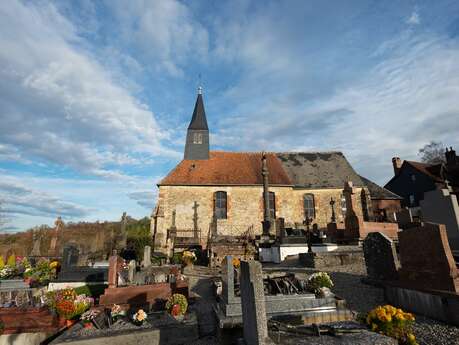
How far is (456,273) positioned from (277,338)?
3.65m

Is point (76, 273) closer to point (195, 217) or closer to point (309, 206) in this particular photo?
point (195, 217)

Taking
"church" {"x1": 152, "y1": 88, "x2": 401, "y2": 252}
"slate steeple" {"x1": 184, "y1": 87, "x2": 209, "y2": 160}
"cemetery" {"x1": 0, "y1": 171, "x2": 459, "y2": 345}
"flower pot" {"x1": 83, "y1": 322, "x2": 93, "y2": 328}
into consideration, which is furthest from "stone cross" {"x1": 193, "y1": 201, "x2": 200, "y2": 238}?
"flower pot" {"x1": 83, "y1": 322, "x2": 93, "y2": 328}

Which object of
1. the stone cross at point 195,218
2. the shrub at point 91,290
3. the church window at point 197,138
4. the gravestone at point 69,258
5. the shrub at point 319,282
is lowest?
the shrub at point 91,290

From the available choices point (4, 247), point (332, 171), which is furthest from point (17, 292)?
point (332, 171)

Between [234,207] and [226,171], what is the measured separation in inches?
130

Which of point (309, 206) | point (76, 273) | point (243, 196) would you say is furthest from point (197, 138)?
point (76, 273)

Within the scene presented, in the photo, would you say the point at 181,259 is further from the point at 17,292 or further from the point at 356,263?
the point at 356,263

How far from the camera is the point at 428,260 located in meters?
5.55

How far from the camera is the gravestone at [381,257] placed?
265 inches

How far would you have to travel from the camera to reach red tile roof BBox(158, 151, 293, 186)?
73.5ft

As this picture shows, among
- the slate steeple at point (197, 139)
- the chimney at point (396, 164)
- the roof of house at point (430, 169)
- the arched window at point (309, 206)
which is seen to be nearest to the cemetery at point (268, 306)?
the arched window at point (309, 206)

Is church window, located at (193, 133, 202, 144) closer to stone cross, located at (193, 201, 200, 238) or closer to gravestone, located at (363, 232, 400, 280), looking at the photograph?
stone cross, located at (193, 201, 200, 238)

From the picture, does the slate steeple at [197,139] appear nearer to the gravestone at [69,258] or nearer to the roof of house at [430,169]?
Result: the gravestone at [69,258]

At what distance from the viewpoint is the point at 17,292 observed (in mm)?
8352
